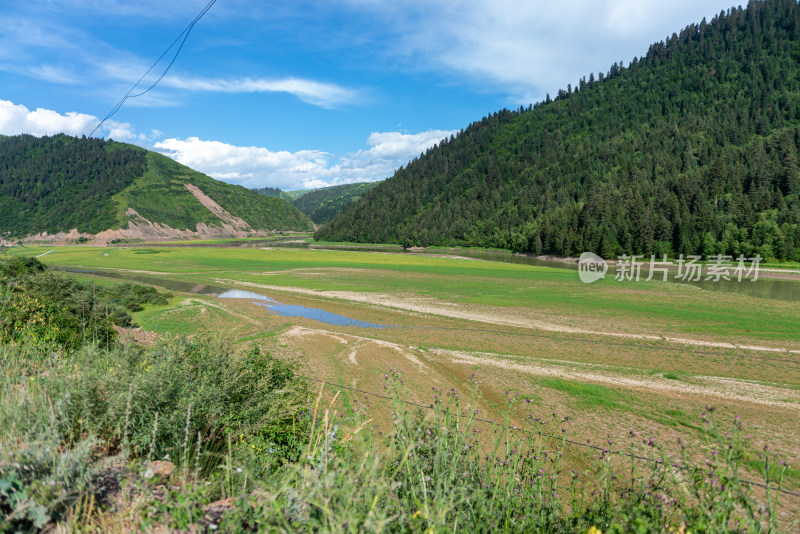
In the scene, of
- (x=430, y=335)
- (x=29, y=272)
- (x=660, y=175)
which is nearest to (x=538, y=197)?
(x=660, y=175)

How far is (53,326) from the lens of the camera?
1195 cm

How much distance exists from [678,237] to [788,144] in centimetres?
5248

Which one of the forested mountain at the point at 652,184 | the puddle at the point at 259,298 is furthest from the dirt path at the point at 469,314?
the forested mountain at the point at 652,184

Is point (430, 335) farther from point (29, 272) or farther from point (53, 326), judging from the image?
point (29, 272)

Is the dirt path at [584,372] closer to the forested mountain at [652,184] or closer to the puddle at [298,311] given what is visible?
the puddle at [298,311]

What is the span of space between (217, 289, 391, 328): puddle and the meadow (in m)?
0.85

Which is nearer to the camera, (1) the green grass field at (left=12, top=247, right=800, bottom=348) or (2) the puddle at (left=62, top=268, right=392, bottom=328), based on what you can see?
(1) the green grass field at (left=12, top=247, right=800, bottom=348)

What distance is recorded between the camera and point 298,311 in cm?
2936

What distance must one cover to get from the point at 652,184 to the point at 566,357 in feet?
388

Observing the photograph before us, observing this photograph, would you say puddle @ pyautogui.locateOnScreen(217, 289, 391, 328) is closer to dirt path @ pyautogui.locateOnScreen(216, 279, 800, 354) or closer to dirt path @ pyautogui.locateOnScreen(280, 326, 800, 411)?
dirt path @ pyautogui.locateOnScreen(216, 279, 800, 354)

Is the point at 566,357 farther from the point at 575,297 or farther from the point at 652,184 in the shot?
the point at 652,184

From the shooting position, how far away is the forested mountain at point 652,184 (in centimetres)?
8388

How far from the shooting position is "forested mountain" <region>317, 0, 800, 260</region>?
83.9 metres

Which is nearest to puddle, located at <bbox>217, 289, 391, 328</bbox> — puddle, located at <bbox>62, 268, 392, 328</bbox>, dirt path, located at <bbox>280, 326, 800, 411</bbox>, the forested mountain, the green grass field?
puddle, located at <bbox>62, 268, 392, 328</bbox>
